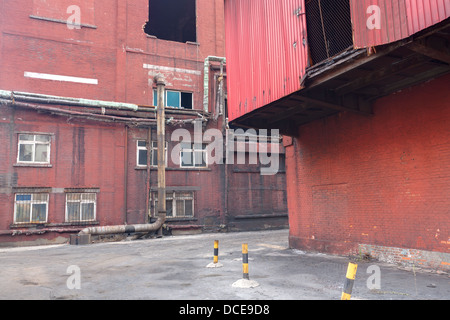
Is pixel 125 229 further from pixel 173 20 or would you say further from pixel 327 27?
pixel 173 20

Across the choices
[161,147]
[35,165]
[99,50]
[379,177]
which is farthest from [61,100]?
[379,177]

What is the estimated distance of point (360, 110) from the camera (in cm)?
962

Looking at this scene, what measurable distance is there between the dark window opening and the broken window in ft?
52.1

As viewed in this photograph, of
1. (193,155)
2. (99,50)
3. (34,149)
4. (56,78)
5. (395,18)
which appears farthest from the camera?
(193,155)

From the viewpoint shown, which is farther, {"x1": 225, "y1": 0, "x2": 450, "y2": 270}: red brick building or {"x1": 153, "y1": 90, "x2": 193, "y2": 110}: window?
{"x1": 153, "y1": 90, "x2": 193, "y2": 110}: window

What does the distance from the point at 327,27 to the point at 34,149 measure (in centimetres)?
1522

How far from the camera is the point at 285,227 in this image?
23000 millimetres

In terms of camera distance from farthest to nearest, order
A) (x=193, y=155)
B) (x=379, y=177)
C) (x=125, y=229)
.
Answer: (x=193, y=155) → (x=125, y=229) → (x=379, y=177)

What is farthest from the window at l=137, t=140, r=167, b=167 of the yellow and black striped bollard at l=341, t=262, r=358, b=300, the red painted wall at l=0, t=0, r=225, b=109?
the yellow and black striped bollard at l=341, t=262, r=358, b=300

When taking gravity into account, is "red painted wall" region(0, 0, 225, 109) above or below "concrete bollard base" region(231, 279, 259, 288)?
above

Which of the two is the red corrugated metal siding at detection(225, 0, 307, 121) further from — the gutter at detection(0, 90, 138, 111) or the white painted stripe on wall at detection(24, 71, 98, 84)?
the white painted stripe on wall at detection(24, 71, 98, 84)

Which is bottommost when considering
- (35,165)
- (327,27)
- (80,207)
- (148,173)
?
(80,207)

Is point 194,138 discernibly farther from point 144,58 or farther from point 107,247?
point 107,247

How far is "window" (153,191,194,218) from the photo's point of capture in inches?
797
